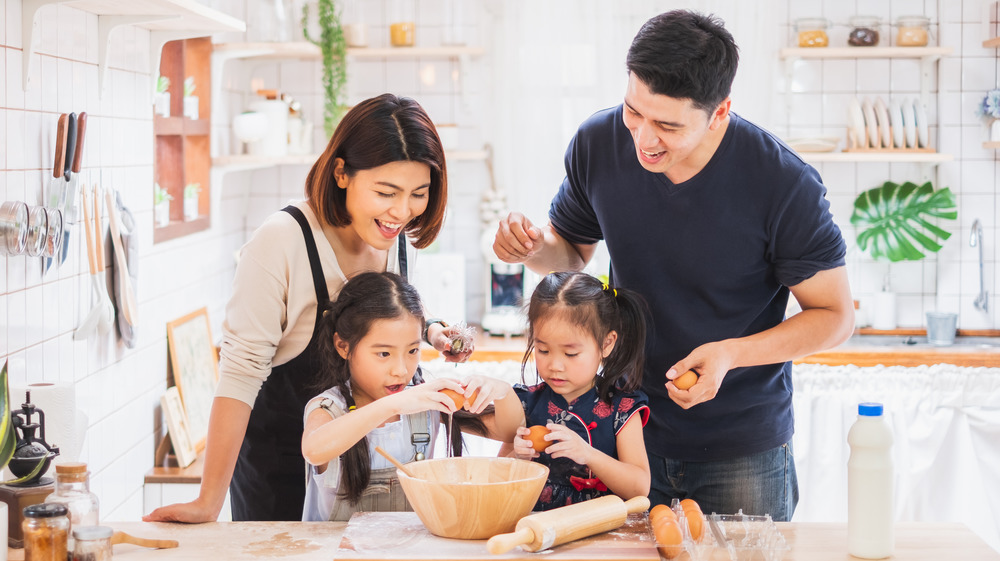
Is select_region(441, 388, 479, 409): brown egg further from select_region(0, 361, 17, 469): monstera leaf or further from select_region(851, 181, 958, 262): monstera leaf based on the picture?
select_region(851, 181, 958, 262): monstera leaf

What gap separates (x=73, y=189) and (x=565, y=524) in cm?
153

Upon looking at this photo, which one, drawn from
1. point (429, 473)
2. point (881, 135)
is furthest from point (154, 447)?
point (881, 135)

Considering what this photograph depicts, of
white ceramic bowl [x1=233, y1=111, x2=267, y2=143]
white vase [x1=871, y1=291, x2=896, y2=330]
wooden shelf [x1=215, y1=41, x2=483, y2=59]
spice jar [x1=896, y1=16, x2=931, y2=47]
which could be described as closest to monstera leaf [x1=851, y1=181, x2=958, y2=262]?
white vase [x1=871, y1=291, x2=896, y2=330]

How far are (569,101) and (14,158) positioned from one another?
251 cm

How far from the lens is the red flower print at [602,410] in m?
1.67

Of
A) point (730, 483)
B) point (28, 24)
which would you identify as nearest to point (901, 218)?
point (730, 483)

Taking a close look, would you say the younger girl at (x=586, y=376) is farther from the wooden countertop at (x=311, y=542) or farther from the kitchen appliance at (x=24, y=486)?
the kitchen appliance at (x=24, y=486)

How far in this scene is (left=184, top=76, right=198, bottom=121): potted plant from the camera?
324cm

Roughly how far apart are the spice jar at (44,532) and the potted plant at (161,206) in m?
1.81

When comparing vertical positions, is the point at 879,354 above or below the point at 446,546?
below

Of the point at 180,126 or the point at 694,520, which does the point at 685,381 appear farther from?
the point at 180,126

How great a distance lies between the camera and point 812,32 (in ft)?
12.7

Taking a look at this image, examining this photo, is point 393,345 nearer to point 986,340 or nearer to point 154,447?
point 154,447

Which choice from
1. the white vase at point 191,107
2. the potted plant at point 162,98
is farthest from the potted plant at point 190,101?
the potted plant at point 162,98
